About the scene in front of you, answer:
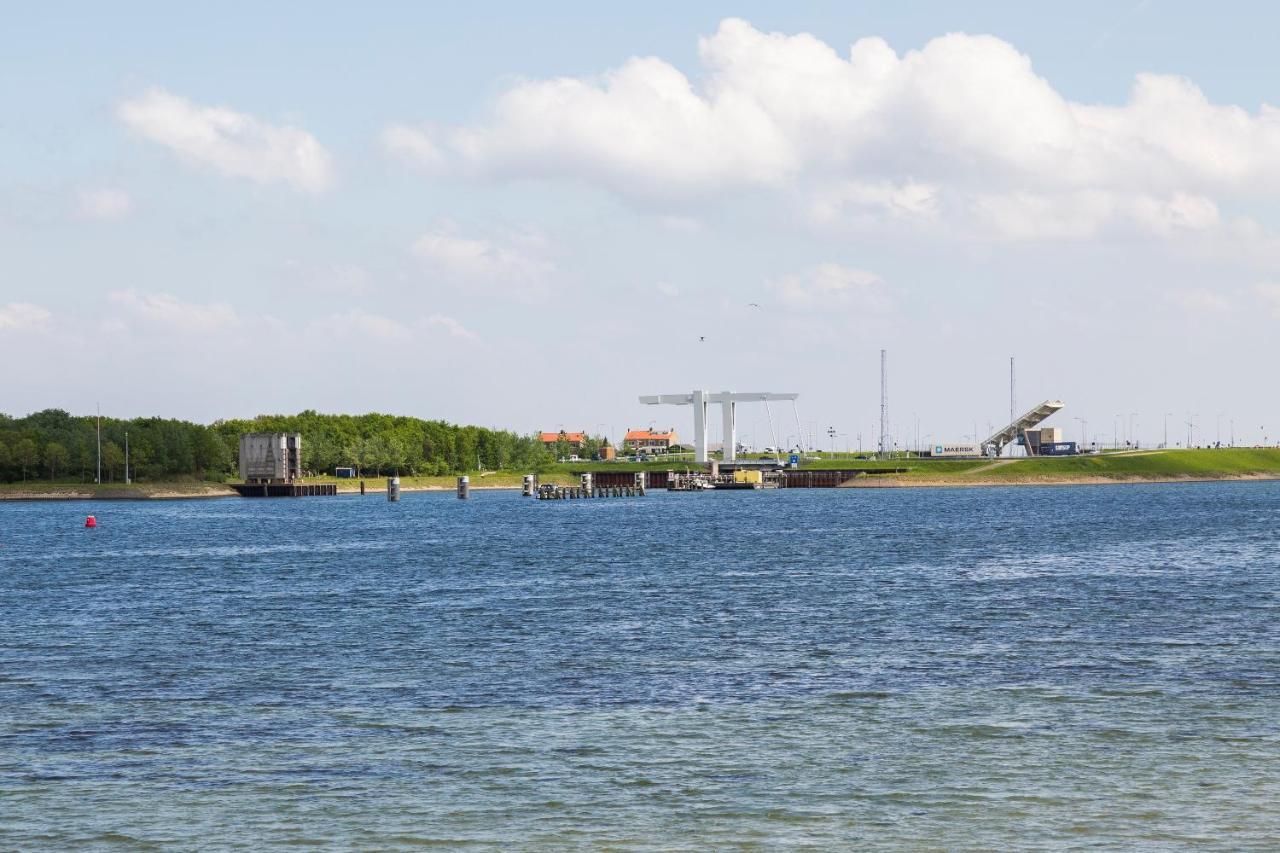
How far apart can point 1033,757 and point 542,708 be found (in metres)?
11.5

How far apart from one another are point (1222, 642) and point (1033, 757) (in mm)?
19937

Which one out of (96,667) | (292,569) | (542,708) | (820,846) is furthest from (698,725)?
(292,569)

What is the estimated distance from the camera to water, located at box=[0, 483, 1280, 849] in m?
22.3

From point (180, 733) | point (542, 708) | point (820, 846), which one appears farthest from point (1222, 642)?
point (180, 733)

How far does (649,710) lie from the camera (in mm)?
31750

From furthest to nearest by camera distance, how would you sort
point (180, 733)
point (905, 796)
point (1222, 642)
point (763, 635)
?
1. point (763, 635)
2. point (1222, 642)
3. point (180, 733)
4. point (905, 796)

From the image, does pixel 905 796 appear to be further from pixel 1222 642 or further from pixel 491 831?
pixel 1222 642

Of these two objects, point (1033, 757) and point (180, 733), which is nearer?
point (1033, 757)

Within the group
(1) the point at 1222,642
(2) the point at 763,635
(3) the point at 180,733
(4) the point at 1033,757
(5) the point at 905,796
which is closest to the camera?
(5) the point at 905,796

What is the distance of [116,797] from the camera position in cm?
2408

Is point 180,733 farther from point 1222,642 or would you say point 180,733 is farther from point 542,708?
point 1222,642

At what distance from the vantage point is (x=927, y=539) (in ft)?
358

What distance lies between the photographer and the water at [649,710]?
22297mm

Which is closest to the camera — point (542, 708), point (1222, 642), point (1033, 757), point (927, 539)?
point (1033, 757)
